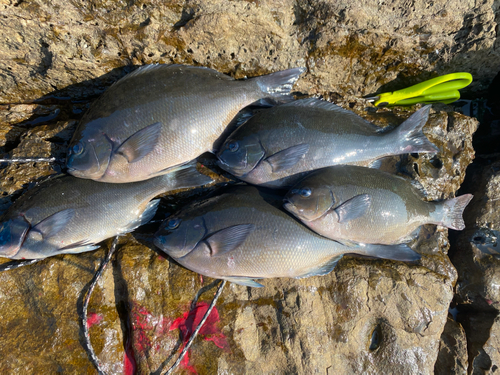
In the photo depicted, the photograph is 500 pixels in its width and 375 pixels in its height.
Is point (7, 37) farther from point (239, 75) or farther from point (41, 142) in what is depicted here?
point (239, 75)

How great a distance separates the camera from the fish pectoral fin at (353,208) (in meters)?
2.56

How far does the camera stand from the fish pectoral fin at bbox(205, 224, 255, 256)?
8.16ft

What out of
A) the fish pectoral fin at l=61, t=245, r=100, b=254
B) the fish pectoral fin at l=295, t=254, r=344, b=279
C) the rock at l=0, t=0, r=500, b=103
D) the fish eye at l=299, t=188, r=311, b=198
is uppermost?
the rock at l=0, t=0, r=500, b=103

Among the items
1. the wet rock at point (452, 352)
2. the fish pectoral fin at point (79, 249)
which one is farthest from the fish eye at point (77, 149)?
the wet rock at point (452, 352)

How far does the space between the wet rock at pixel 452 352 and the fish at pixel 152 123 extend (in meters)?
3.40

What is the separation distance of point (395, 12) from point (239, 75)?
A: 1731 millimetres

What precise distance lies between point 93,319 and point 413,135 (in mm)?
3700

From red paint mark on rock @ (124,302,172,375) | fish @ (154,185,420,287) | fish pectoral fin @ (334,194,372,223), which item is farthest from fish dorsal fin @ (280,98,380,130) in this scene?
red paint mark on rock @ (124,302,172,375)

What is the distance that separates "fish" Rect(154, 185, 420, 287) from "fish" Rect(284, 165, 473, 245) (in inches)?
6.6

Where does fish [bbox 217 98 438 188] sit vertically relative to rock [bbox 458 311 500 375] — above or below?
above

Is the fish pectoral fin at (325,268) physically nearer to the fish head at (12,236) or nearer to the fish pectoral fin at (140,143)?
the fish pectoral fin at (140,143)

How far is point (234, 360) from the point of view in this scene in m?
2.51

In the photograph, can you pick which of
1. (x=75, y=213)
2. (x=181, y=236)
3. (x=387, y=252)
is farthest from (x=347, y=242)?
(x=75, y=213)

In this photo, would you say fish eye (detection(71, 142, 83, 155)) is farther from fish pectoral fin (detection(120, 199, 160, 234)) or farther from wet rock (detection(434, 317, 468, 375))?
wet rock (detection(434, 317, 468, 375))
